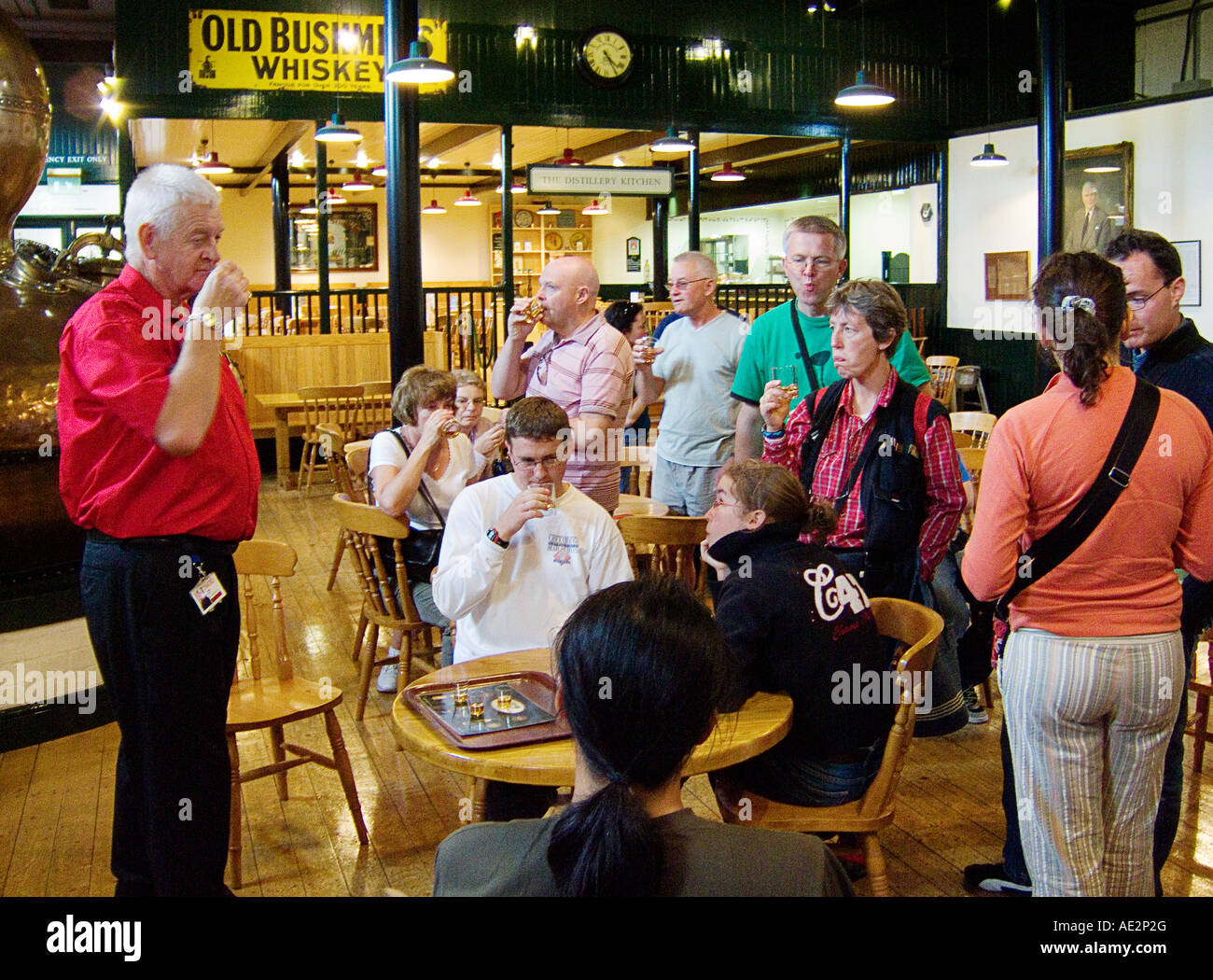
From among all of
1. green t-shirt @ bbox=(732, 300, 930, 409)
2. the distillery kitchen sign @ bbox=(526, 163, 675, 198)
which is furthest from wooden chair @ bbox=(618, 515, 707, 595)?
the distillery kitchen sign @ bbox=(526, 163, 675, 198)

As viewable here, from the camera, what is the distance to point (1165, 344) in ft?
8.87

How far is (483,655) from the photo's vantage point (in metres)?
2.93

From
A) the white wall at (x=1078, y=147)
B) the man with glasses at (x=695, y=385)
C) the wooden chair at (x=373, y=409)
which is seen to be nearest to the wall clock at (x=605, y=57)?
the wooden chair at (x=373, y=409)

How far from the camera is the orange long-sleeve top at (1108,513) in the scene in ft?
6.80

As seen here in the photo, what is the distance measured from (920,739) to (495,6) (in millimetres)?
→ 9117

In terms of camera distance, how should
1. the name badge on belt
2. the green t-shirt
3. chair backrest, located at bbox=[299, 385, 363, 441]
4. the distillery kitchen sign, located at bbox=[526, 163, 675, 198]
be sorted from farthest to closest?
the distillery kitchen sign, located at bbox=[526, 163, 675, 198], chair backrest, located at bbox=[299, 385, 363, 441], the green t-shirt, the name badge on belt

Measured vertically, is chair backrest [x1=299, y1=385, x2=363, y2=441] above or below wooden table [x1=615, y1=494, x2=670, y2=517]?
above

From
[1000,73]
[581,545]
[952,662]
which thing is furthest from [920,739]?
[1000,73]

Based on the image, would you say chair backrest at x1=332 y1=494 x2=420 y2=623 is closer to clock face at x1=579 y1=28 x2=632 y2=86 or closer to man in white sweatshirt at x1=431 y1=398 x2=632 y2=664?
man in white sweatshirt at x1=431 y1=398 x2=632 y2=664

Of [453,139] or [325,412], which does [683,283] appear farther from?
[453,139]

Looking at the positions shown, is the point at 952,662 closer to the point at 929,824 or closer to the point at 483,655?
the point at 929,824

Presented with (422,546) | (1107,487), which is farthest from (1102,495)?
(422,546)

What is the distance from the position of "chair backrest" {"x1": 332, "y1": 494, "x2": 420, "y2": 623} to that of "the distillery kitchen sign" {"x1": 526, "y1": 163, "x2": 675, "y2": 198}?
267 inches

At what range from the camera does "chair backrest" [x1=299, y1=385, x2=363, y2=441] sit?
29.4 ft
